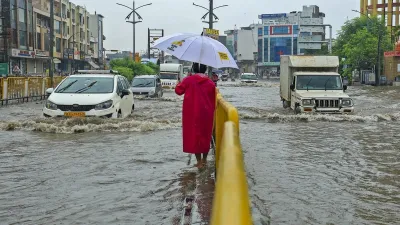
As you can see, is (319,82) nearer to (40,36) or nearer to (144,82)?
(144,82)

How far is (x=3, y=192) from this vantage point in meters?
6.04

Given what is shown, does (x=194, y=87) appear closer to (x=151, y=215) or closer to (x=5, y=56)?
(x=151, y=215)

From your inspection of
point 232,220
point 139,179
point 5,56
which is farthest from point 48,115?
point 5,56

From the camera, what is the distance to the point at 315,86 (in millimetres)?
17844

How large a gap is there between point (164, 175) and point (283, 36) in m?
136

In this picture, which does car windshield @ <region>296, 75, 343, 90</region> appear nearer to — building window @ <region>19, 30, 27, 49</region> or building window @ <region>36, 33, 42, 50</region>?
building window @ <region>19, 30, 27, 49</region>

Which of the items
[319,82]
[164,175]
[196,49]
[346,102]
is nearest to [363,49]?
[319,82]

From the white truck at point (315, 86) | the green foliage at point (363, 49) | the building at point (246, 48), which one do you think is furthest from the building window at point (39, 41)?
the building at point (246, 48)

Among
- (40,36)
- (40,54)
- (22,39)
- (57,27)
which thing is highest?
(57,27)

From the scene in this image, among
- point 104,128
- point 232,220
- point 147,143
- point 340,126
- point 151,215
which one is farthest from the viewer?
point 340,126

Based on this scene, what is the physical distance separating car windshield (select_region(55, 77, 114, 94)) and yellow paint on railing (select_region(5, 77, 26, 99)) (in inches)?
400

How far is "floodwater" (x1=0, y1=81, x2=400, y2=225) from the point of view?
16.9 ft

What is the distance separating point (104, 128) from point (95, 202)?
663 centimetres

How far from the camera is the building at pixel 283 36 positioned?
457 ft
